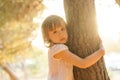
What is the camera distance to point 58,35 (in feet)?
9.45

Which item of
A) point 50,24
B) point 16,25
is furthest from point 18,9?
point 50,24

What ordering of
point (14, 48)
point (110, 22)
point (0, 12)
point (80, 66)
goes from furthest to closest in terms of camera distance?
point (110, 22), point (14, 48), point (0, 12), point (80, 66)

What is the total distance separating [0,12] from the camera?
26.6ft

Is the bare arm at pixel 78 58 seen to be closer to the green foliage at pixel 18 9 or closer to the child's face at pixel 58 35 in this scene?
the child's face at pixel 58 35

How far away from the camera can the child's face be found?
2.88 m

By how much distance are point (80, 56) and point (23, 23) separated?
5.62 m

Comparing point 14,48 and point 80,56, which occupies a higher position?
point 80,56

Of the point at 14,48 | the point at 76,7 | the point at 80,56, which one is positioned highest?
the point at 76,7

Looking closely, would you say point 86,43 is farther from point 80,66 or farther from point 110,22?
point 110,22

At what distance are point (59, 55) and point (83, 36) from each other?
1.08 ft

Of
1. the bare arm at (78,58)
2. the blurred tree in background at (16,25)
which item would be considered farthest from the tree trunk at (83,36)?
the blurred tree in background at (16,25)

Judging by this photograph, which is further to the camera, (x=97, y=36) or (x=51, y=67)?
(x=97, y=36)

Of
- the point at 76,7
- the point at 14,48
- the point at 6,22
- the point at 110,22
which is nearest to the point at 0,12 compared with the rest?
the point at 6,22

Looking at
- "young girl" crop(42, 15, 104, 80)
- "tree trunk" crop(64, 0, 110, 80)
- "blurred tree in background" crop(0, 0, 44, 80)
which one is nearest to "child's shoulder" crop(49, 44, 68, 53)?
"young girl" crop(42, 15, 104, 80)
